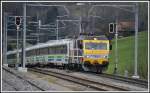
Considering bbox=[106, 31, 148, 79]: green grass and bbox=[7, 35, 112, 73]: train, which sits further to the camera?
bbox=[106, 31, 148, 79]: green grass

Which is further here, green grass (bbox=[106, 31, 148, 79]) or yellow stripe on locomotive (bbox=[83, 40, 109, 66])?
green grass (bbox=[106, 31, 148, 79])

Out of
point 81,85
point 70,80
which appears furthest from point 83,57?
point 81,85

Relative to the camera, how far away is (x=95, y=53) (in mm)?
28547

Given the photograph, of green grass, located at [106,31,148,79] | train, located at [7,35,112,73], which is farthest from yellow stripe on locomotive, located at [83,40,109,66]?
green grass, located at [106,31,148,79]

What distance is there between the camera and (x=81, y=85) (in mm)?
20922

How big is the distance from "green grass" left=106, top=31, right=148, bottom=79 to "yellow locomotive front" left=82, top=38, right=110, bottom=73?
330cm

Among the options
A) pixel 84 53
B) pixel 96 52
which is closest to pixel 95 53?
pixel 96 52

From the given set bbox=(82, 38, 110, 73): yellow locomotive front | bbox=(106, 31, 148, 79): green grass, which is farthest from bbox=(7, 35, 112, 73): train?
bbox=(106, 31, 148, 79): green grass

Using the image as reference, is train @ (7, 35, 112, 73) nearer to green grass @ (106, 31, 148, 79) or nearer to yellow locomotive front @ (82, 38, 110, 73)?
yellow locomotive front @ (82, 38, 110, 73)

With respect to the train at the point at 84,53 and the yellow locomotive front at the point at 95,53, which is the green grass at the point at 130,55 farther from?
the yellow locomotive front at the point at 95,53

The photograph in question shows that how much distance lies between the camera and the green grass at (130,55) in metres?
31.3

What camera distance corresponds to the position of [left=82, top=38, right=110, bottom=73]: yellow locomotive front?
92.9ft

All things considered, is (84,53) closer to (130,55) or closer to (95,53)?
(95,53)

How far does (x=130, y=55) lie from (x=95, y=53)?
300 inches
